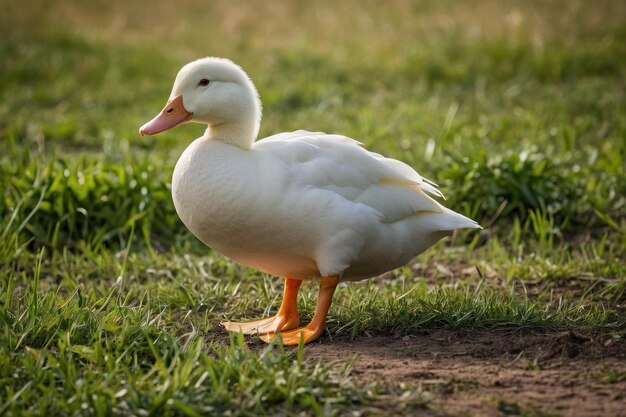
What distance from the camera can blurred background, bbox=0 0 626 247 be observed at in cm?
551

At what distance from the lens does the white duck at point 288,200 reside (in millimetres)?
3695

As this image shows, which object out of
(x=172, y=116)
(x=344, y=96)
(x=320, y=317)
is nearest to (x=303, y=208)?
(x=320, y=317)

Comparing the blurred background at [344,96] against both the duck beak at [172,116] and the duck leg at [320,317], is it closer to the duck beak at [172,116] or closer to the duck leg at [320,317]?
the duck beak at [172,116]

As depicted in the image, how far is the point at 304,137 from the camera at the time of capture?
4.12 meters

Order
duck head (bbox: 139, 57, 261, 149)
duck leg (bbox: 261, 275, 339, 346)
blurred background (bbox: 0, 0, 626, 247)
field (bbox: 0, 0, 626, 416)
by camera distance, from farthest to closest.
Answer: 1. blurred background (bbox: 0, 0, 626, 247)
2. duck head (bbox: 139, 57, 261, 149)
3. duck leg (bbox: 261, 275, 339, 346)
4. field (bbox: 0, 0, 626, 416)

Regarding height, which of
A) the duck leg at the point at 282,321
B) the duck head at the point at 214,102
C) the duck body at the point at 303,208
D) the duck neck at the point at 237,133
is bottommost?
the duck leg at the point at 282,321

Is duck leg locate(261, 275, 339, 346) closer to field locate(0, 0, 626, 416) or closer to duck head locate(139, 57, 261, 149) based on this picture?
field locate(0, 0, 626, 416)

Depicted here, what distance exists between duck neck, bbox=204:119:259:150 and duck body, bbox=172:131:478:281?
0.05 metres

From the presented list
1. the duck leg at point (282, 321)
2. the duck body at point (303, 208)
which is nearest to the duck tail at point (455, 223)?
the duck body at point (303, 208)

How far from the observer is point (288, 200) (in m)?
3.67

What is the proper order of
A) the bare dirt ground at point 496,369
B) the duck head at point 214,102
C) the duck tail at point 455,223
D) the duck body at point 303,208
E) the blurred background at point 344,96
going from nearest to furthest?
the bare dirt ground at point 496,369, the duck body at point 303,208, the duck head at point 214,102, the duck tail at point 455,223, the blurred background at point 344,96

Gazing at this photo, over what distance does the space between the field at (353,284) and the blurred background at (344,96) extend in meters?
0.03

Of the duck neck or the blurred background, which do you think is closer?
the duck neck

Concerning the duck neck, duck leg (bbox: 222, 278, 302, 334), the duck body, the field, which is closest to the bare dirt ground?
the field
